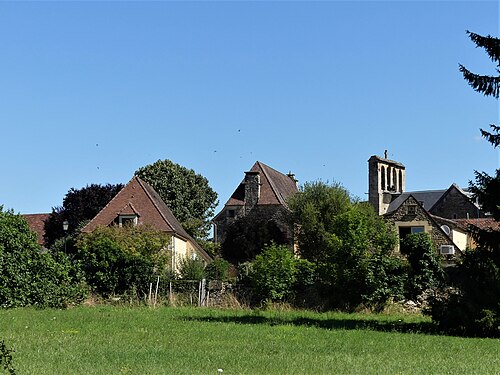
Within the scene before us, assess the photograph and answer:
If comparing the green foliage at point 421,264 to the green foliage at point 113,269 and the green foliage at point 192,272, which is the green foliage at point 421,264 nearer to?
the green foliage at point 192,272

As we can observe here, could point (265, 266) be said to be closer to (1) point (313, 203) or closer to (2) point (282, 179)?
(1) point (313, 203)

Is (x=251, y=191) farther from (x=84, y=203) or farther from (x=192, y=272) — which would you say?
(x=192, y=272)

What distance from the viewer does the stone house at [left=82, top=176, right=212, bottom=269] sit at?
2072 inches

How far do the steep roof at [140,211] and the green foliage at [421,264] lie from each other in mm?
22919

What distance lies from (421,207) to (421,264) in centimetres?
1977

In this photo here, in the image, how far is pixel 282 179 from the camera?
247 feet

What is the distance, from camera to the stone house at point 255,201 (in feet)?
222

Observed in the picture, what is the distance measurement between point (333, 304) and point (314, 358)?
699 inches

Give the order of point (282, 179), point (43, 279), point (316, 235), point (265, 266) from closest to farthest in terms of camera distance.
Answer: point (43, 279), point (265, 266), point (316, 235), point (282, 179)

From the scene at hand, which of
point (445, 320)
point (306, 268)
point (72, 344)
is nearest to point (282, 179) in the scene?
point (306, 268)

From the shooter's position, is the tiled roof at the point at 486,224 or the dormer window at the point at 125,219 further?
the dormer window at the point at 125,219

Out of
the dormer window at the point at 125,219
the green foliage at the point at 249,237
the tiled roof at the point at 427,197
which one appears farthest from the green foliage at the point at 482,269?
the tiled roof at the point at 427,197

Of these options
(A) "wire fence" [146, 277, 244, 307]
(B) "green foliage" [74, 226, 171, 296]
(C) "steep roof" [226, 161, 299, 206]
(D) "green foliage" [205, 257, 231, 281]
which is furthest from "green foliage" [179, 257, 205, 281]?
(C) "steep roof" [226, 161, 299, 206]

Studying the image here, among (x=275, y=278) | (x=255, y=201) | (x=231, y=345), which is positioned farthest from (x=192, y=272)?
(x=255, y=201)
